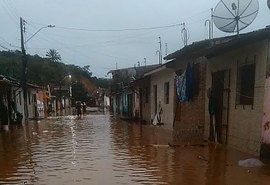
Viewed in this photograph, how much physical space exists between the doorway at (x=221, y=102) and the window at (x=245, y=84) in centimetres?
80

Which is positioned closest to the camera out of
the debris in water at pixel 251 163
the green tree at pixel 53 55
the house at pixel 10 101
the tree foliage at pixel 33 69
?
the debris in water at pixel 251 163

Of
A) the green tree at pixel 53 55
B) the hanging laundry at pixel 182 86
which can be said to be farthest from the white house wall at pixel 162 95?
the green tree at pixel 53 55

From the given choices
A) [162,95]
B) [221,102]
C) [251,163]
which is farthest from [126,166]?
[162,95]

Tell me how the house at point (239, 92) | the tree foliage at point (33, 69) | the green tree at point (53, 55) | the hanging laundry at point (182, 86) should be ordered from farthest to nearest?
1. the green tree at point (53, 55)
2. the tree foliage at point (33, 69)
3. the hanging laundry at point (182, 86)
4. the house at point (239, 92)

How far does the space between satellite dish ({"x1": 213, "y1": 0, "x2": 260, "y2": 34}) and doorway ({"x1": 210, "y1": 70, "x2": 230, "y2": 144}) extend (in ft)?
5.44

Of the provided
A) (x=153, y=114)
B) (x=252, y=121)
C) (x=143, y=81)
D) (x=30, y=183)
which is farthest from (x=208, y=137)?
(x=143, y=81)

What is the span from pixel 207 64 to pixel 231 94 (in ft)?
8.29

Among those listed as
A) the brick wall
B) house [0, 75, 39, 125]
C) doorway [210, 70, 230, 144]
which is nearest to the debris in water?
the brick wall

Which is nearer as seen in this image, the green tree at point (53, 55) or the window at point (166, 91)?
the window at point (166, 91)

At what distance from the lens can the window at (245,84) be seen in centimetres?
1057

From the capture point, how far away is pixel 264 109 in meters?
9.58

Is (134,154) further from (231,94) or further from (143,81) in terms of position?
(143,81)

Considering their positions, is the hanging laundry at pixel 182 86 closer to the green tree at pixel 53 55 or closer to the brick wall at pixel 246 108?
the brick wall at pixel 246 108

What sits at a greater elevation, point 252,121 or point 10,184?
point 252,121
